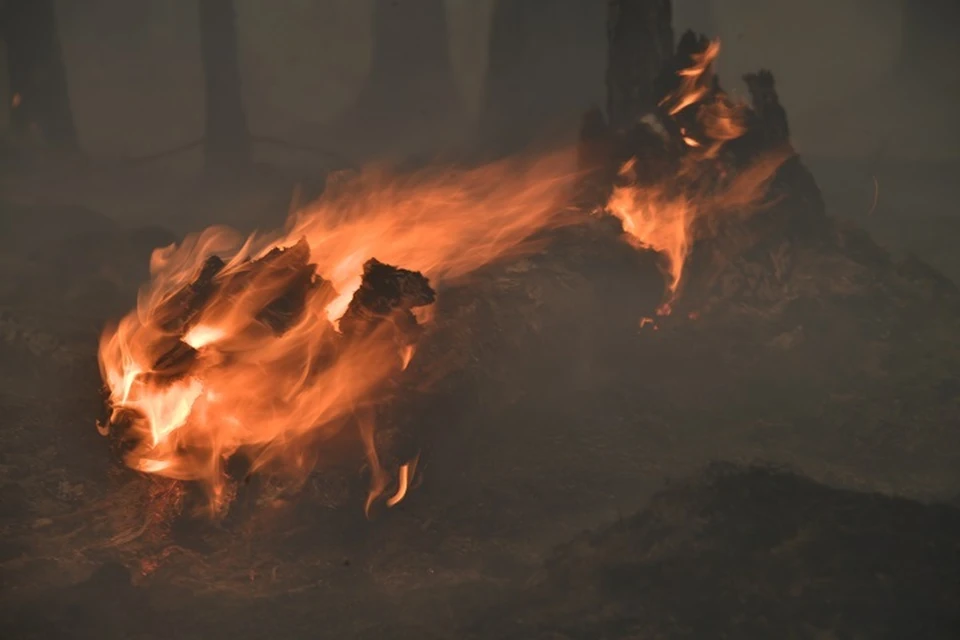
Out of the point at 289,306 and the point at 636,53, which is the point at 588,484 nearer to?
the point at 289,306

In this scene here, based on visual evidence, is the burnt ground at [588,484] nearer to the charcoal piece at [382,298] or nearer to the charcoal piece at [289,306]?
the charcoal piece at [382,298]

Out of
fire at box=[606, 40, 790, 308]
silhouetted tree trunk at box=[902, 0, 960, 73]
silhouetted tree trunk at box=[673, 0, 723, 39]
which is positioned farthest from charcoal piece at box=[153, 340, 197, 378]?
silhouetted tree trunk at box=[673, 0, 723, 39]

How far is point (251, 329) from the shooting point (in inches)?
377

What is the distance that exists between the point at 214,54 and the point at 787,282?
18.7 meters

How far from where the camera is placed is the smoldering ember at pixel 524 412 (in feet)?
24.7

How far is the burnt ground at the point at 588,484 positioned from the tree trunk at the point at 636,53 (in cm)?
267

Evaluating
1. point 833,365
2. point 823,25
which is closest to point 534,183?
point 833,365

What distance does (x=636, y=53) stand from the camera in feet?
49.6

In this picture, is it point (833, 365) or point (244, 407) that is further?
point (833, 365)

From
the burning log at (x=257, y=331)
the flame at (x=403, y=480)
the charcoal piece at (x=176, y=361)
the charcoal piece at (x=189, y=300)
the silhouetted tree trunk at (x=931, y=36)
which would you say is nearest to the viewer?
the charcoal piece at (x=176, y=361)

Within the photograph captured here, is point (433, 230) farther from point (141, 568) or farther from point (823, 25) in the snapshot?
point (823, 25)

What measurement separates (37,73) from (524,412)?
71.1 feet

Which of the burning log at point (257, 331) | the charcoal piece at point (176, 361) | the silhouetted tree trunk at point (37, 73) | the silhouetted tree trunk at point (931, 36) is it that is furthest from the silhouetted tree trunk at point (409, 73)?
the charcoal piece at point (176, 361)

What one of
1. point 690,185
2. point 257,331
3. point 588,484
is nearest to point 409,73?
point 690,185
